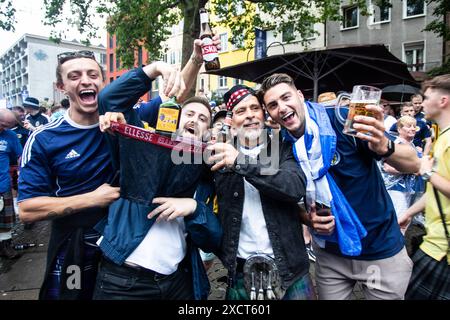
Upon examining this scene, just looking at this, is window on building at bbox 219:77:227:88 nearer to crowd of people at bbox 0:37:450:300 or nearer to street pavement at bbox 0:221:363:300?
street pavement at bbox 0:221:363:300

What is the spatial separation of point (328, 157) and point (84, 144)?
5.01ft

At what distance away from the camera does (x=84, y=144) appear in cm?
215

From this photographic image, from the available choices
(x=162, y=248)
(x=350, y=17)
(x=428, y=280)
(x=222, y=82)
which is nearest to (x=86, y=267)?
(x=162, y=248)

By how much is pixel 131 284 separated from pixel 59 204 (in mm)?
667

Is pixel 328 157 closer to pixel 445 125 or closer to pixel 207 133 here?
pixel 207 133

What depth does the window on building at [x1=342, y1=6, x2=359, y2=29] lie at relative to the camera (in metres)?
23.9

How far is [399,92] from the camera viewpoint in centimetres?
1050

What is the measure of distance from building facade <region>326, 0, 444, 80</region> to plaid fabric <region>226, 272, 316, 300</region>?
21.9m

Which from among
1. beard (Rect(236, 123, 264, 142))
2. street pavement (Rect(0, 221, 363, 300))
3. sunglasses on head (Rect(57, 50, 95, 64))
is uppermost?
sunglasses on head (Rect(57, 50, 95, 64))

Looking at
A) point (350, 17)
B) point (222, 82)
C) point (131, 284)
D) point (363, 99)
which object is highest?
point (350, 17)

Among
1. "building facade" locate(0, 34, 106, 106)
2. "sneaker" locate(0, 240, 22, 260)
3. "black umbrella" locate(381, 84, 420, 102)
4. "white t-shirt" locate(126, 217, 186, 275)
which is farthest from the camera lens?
"building facade" locate(0, 34, 106, 106)

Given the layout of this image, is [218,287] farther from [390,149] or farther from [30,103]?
[30,103]

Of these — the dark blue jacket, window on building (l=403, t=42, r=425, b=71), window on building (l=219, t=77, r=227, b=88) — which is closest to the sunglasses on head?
the dark blue jacket
